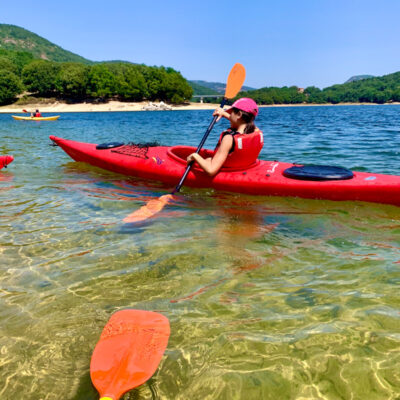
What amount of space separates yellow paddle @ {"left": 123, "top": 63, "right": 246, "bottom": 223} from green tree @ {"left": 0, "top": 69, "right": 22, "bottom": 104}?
68940mm

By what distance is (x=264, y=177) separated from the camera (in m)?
4.82

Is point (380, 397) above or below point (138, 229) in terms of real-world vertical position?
above

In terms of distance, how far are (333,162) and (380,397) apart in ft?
22.5

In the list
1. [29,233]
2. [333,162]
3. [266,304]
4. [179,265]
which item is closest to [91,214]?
[29,233]

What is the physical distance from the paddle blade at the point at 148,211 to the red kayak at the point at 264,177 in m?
0.86

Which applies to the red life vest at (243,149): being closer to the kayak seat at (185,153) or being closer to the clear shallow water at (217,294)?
the kayak seat at (185,153)

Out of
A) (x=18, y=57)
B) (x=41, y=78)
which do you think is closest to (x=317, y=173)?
(x=41, y=78)

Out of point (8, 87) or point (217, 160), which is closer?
point (217, 160)

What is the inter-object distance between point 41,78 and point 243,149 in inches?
3119

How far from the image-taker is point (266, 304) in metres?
2.18

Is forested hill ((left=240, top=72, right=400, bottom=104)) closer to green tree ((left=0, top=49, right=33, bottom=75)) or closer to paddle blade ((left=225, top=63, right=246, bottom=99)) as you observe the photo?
green tree ((left=0, top=49, right=33, bottom=75))

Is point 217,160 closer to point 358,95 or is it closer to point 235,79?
point 235,79

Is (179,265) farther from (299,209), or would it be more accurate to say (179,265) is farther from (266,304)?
(299,209)

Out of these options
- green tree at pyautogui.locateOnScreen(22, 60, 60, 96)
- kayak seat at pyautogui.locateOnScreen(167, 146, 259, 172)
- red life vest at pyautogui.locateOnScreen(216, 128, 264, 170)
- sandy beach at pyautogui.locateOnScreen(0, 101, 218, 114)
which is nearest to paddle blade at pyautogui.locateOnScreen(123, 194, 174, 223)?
kayak seat at pyautogui.locateOnScreen(167, 146, 259, 172)
